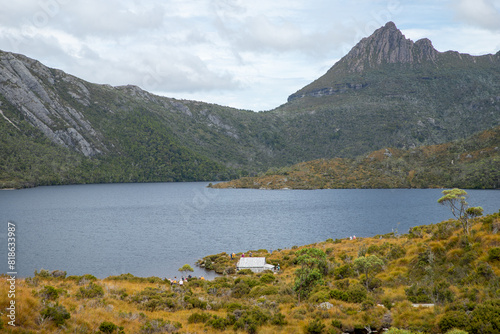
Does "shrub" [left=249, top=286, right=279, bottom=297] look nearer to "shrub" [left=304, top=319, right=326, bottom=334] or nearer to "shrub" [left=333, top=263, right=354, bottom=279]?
"shrub" [left=333, top=263, right=354, bottom=279]

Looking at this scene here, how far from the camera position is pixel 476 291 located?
23094 millimetres

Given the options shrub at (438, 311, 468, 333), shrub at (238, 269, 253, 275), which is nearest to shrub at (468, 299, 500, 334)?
shrub at (438, 311, 468, 333)

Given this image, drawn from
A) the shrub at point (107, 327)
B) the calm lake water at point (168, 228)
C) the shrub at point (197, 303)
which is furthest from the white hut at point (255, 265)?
the shrub at point (107, 327)

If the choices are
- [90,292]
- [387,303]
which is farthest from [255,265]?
[90,292]

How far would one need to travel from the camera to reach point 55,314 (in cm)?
1775

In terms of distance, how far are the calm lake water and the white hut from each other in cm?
538

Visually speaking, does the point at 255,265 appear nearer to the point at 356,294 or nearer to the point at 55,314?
the point at 356,294

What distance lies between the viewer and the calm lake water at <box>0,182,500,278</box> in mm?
59438

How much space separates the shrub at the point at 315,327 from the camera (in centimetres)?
2144

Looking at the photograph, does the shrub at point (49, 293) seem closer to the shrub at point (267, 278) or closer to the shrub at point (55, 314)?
the shrub at point (55, 314)

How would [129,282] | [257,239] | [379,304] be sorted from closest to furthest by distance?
1. [379,304]
2. [129,282]
3. [257,239]

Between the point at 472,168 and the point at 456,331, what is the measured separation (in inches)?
7850

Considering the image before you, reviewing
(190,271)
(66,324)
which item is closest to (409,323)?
(66,324)

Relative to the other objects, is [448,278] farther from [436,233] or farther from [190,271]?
[190,271]
